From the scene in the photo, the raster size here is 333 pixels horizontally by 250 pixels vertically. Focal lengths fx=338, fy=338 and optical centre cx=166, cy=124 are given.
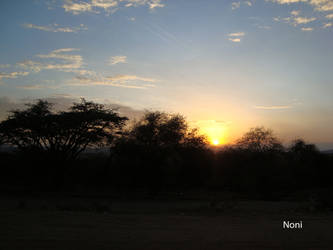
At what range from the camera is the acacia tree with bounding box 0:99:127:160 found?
39.7 metres

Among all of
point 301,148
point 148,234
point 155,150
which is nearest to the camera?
point 148,234

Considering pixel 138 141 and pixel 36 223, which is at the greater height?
→ pixel 138 141

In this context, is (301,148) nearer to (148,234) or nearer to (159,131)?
(159,131)

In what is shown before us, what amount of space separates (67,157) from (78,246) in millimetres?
33696

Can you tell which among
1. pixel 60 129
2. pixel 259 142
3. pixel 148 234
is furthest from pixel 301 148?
pixel 148 234

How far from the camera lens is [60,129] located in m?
39.8

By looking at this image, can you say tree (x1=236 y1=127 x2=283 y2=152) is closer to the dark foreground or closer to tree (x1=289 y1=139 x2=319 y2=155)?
tree (x1=289 y1=139 x2=319 y2=155)

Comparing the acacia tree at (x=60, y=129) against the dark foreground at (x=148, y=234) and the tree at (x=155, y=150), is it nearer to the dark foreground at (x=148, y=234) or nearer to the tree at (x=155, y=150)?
the tree at (x=155, y=150)

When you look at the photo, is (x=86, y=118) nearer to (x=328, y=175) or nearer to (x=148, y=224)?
(x=148, y=224)

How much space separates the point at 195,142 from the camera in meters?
39.7

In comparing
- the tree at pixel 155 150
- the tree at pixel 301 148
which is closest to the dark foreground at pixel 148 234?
the tree at pixel 155 150

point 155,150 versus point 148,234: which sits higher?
point 155,150

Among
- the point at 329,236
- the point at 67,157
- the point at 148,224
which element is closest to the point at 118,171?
the point at 67,157

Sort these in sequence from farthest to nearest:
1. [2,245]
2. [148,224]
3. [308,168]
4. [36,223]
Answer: [308,168] < [148,224] < [36,223] < [2,245]
